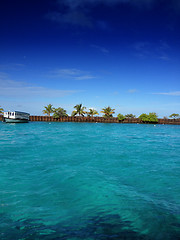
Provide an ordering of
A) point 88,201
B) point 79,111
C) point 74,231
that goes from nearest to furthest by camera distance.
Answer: point 74,231, point 88,201, point 79,111

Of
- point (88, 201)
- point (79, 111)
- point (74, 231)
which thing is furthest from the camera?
point (79, 111)

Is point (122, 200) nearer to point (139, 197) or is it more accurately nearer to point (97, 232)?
point (139, 197)

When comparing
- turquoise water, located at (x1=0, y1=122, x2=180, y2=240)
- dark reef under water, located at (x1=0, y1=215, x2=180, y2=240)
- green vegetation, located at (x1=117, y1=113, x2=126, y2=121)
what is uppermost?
green vegetation, located at (x1=117, y1=113, x2=126, y2=121)

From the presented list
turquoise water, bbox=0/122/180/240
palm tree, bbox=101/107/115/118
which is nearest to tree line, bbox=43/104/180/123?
palm tree, bbox=101/107/115/118

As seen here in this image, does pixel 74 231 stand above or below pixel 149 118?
below

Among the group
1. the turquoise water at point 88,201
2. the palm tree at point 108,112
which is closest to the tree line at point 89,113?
the palm tree at point 108,112

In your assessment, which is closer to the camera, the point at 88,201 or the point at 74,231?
the point at 74,231

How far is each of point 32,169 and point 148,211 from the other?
6.61 meters

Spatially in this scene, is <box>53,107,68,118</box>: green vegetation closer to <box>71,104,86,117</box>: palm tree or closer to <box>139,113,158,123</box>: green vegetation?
<box>71,104,86,117</box>: palm tree

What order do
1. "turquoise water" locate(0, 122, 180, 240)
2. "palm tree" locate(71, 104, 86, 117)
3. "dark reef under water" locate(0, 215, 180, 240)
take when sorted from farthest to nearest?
"palm tree" locate(71, 104, 86, 117) → "turquoise water" locate(0, 122, 180, 240) → "dark reef under water" locate(0, 215, 180, 240)

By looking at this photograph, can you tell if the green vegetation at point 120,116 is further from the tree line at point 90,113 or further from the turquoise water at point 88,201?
the turquoise water at point 88,201

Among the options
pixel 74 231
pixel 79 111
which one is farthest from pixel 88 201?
pixel 79 111

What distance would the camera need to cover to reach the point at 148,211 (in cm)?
527

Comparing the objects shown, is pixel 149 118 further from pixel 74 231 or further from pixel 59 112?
pixel 74 231
